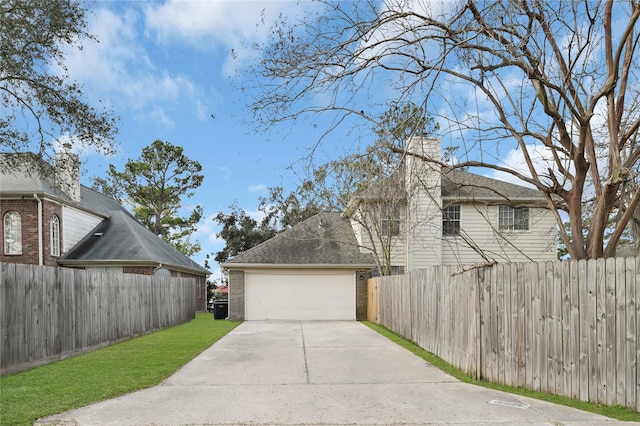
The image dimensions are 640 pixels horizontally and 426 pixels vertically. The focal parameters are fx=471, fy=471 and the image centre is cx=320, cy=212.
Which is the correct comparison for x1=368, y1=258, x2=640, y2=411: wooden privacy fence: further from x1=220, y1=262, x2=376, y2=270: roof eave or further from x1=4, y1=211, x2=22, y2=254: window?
x1=4, y1=211, x2=22, y2=254: window

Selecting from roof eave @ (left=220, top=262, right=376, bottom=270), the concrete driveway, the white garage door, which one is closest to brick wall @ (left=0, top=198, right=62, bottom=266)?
roof eave @ (left=220, top=262, right=376, bottom=270)

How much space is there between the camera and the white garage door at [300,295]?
19.1 m

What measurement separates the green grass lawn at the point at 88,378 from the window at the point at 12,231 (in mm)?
10386

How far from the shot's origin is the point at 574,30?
7.30 m

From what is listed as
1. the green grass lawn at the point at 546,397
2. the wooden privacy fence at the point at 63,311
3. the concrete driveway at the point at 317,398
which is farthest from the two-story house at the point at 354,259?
the concrete driveway at the point at 317,398

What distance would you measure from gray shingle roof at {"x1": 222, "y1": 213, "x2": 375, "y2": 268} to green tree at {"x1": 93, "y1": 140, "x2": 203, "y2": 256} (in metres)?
16.0

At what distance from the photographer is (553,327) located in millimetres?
6039

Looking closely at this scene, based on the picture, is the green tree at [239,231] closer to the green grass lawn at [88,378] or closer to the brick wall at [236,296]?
the brick wall at [236,296]

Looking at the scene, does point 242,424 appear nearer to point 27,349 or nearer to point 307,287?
point 27,349

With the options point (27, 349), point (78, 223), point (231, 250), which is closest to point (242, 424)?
point (27, 349)

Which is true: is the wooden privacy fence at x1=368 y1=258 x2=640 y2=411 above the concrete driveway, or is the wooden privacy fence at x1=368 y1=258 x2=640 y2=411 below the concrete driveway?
above

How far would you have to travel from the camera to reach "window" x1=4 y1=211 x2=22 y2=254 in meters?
18.7

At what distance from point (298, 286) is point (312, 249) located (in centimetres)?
179

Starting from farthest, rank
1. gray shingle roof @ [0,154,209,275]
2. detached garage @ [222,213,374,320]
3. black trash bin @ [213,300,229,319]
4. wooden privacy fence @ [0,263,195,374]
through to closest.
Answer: black trash bin @ [213,300,229,319]
detached garage @ [222,213,374,320]
gray shingle roof @ [0,154,209,275]
wooden privacy fence @ [0,263,195,374]
